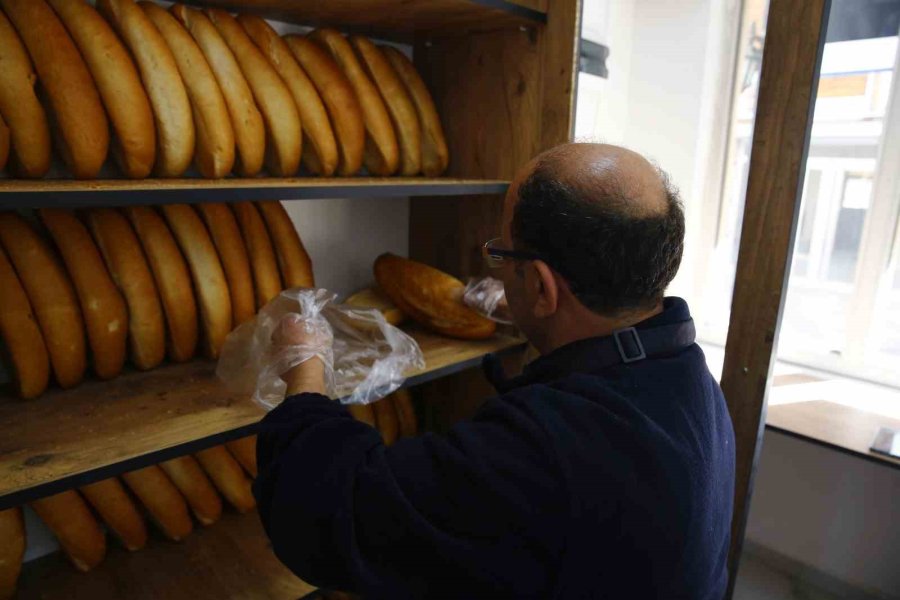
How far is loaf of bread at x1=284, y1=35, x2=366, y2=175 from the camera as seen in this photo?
4.36 ft

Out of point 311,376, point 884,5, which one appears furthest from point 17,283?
point 884,5

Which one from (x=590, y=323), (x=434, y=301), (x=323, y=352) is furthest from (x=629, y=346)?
(x=434, y=301)

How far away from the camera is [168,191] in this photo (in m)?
0.92

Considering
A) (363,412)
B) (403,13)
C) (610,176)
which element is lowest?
(363,412)

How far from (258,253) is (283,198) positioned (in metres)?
0.26

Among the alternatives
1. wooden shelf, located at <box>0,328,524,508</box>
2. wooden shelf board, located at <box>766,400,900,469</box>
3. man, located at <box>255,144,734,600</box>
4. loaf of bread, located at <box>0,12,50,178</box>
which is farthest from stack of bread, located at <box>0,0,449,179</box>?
wooden shelf board, located at <box>766,400,900,469</box>

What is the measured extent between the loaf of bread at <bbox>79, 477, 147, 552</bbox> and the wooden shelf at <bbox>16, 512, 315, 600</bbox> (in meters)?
0.06

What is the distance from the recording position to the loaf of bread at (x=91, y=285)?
1064 mm

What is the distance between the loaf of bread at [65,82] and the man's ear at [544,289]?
2.48 ft

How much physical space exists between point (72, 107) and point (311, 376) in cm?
57

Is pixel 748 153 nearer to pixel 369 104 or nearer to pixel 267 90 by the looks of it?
pixel 369 104

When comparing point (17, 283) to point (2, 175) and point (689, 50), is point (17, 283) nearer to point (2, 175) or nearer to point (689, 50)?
point (2, 175)

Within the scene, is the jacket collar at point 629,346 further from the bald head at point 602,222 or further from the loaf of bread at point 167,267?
the loaf of bread at point 167,267

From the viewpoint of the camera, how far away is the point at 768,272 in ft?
3.99
